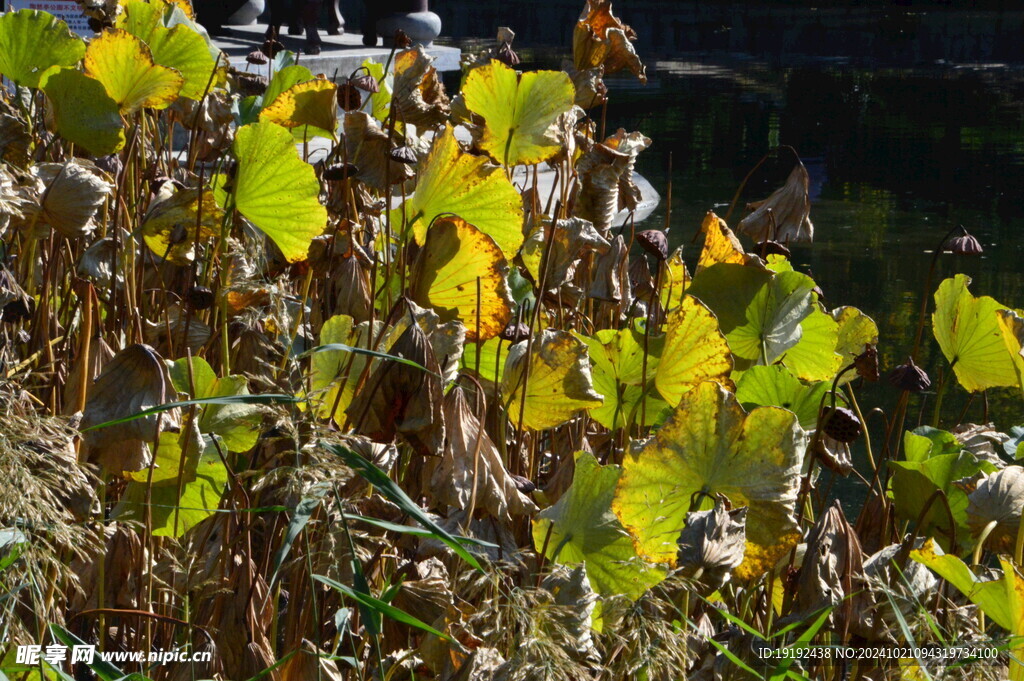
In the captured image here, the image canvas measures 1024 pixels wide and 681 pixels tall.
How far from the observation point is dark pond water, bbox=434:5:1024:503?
9.93ft

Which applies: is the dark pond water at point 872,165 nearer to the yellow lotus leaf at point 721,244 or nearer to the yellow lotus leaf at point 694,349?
the yellow lotus leaf at point 721,244

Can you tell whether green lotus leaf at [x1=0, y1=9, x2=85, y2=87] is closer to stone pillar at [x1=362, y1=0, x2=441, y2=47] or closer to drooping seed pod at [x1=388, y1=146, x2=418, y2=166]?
drooping seed pod at [x1=388, y1=146, x2=418, y2=166]

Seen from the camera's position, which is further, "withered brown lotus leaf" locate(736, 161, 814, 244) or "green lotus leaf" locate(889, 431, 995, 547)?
"withered brown lotus leaf" locate(736, 161, 814, 244)

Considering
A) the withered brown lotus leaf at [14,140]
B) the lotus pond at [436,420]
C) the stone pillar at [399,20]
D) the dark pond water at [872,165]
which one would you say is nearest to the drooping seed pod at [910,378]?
the lotus pond at [436,420]

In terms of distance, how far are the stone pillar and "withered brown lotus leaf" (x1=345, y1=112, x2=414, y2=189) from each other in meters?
6.28

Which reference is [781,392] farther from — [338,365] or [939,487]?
[338,365]

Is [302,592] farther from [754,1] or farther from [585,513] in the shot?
[754,1]

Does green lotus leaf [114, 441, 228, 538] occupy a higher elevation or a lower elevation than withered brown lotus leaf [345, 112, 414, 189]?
lower

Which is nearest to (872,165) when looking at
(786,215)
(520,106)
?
(786,215)

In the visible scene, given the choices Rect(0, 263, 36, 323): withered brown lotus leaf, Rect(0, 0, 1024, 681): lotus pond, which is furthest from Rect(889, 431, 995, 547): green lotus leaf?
Rect(0, 263, 36, 323): withered brown lotus leaf

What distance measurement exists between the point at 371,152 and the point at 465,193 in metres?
0.11

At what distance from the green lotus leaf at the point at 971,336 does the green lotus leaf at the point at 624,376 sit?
0.23 m

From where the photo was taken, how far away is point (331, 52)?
695cm

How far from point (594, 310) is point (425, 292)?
0.42 meters
